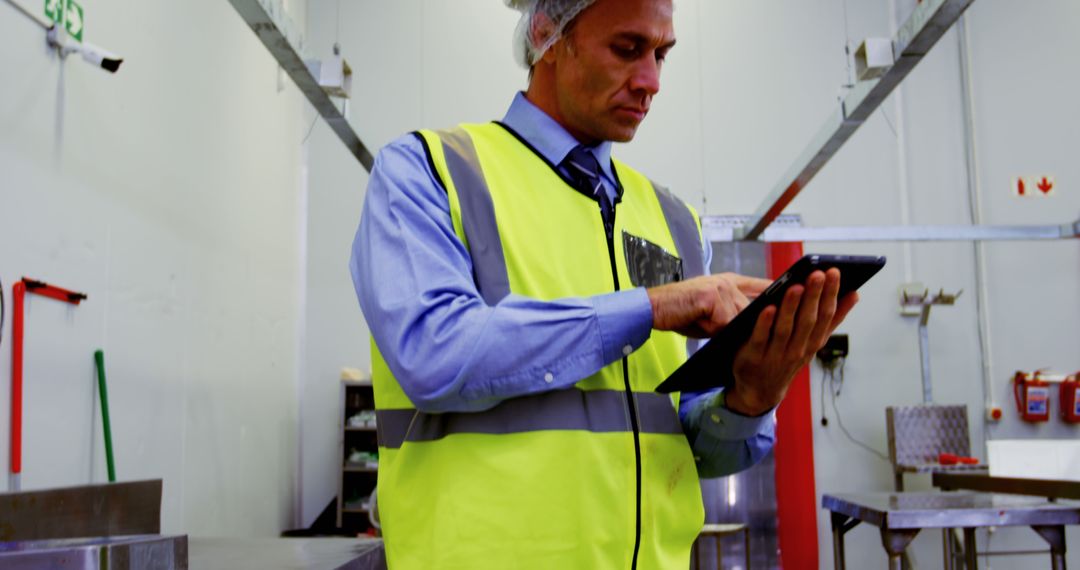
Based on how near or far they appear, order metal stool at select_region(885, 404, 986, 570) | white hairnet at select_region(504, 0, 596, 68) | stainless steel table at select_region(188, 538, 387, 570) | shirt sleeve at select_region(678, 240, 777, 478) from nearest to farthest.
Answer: shirt sleeve at select_region(678, 240, 777, 478) → white hairnet at select_region(504, 0, 596, 68) → stainless steel table at select_region(188, 538, 387, 570) → metal stool at select_region(885, 404, 986, 570)

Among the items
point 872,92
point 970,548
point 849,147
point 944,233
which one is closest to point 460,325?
point 872,92

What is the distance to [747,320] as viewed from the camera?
0.95 m

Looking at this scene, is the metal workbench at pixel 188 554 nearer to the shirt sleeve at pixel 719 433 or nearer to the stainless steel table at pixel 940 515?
the shirt sleeve at pixel 719 433

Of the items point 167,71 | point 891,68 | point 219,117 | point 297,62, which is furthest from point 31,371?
point 891,68

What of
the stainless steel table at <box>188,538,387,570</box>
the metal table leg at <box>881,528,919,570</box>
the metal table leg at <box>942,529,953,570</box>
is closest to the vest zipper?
the stainless steel table at <box>188,538,387,570</box>

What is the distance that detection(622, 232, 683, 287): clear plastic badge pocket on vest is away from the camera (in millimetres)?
1178

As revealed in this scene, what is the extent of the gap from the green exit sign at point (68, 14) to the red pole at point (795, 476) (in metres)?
4.40

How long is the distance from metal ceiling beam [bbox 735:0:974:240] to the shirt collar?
172 centimetres

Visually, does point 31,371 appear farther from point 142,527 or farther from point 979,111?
point 979,111

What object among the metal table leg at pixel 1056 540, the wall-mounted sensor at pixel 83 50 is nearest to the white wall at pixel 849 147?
the metal table leg at pixel 1056 540

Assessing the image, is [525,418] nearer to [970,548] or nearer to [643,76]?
[643,76]

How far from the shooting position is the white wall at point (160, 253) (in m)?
2.93

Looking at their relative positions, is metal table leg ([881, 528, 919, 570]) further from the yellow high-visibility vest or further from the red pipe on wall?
the red pipe on wall

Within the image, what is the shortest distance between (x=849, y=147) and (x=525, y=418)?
6.18 metres
